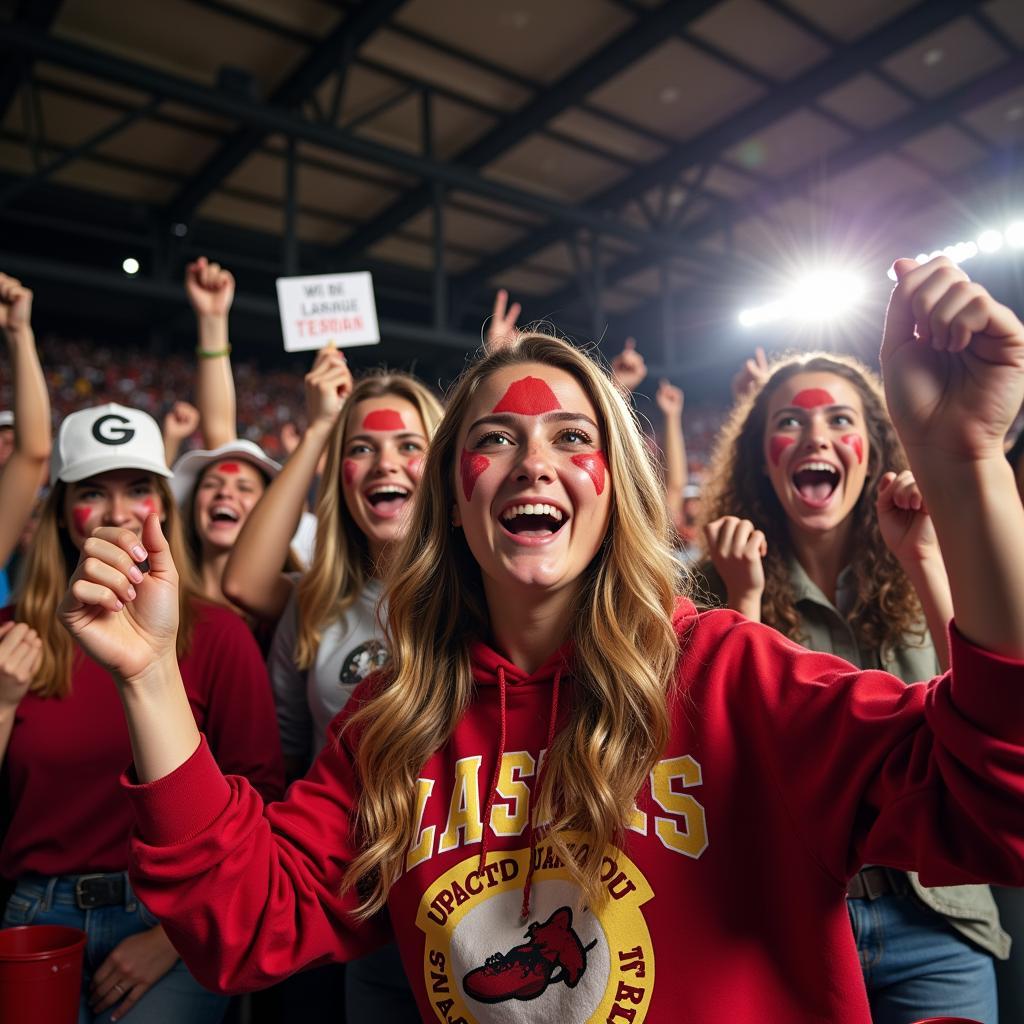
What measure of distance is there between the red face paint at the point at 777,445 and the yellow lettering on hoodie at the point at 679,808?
127 centimetres

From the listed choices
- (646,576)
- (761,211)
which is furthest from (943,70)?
(646,576)

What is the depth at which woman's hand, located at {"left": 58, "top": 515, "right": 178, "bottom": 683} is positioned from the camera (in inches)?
46.8

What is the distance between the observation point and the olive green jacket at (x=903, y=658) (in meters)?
1.65

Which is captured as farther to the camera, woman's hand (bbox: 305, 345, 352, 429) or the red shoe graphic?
woman's hand (bbox: 305, 345, 352, 429)

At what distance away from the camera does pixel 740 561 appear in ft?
6.52

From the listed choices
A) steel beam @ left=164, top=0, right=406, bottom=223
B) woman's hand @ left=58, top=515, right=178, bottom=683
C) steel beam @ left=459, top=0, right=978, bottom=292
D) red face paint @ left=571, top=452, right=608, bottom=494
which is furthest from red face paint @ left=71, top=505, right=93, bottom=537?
steel beam @ left=459, top=0, right=978, bottom=292

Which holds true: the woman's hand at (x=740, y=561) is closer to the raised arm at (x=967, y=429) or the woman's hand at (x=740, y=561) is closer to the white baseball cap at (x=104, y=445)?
the raised arm at (x=967, y=429)

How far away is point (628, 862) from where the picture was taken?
3.96 feet

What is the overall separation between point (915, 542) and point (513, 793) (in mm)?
999

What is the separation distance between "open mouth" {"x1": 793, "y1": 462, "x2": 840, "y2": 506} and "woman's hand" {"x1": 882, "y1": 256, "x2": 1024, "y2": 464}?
1.28 m

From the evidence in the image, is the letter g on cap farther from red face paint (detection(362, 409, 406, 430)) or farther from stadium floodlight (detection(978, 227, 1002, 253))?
stadium floodlight (detection(978, 227, 1002, 253))

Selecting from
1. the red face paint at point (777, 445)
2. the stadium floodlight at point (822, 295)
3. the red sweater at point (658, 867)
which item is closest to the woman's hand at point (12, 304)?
the red sweater at point (658, 867)

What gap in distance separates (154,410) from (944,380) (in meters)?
9.21

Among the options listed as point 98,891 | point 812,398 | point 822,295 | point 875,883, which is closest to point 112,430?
point 98,891
